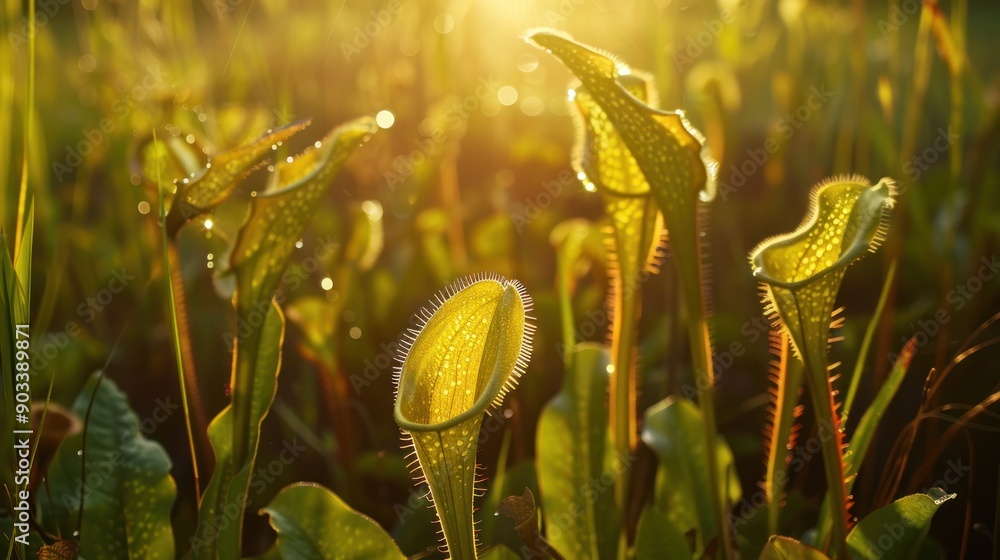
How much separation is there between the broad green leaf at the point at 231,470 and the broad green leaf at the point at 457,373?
239 millimetres

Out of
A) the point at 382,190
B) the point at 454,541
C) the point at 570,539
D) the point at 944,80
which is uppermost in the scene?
the point at 944,80

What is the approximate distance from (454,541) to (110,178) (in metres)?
1.66

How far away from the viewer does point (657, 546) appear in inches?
36.1

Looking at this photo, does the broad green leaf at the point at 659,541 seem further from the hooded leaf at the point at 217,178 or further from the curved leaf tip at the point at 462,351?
the hooded leaf at the point at 217,178

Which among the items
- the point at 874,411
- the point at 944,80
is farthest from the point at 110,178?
the point at 944,80

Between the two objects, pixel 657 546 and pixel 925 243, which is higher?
pixel 925 243

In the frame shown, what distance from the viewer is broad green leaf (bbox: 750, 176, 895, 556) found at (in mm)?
728

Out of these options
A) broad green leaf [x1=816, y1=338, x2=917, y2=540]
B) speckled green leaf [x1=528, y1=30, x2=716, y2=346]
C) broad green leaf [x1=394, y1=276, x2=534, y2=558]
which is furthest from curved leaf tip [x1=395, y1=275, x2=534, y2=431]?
broad green leaf [x1=816, y1=338, x2=917, y2=540]

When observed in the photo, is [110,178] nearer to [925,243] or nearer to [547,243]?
[547,243]

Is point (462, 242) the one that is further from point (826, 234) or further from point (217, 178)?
point (826, 234)

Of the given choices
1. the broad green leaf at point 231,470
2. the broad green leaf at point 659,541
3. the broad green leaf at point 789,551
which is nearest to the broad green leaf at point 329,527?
the broad green leaf at point 231,470

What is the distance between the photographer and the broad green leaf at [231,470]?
2.82 ft

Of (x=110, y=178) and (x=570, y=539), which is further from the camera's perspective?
(x=110, y=178)

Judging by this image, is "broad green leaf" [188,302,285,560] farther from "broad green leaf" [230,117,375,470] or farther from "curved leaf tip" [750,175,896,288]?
"curved leaf tip" [750,175,896,288]
